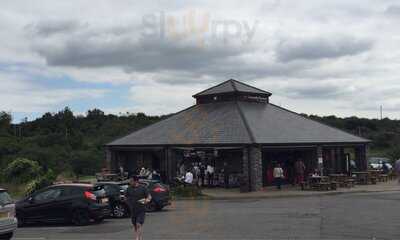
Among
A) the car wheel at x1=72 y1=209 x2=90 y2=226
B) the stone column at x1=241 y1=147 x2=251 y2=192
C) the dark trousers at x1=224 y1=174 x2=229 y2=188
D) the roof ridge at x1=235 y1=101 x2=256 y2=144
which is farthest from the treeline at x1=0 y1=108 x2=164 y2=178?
the car wheel at x1=72 y1=209 x2=90 y2=226

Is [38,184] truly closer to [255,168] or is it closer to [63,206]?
[255,168]

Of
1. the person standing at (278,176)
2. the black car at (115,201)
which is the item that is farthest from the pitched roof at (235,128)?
the black car at (115,201)

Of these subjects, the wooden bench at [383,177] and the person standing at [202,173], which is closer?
the person standing at [202,173]

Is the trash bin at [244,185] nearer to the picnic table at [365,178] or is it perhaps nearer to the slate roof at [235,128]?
the slate roof at [235,128]

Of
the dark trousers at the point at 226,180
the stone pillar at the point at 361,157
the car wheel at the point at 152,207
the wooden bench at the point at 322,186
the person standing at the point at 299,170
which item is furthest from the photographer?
the stone pillar at the point at 361,157

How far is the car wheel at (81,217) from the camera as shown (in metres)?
19.2

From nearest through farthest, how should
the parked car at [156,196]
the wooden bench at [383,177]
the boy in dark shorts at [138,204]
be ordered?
1. the boy in dark shorts at [138,204]
2. the parked car at [156,196]
3. the wooden bench at [383,177]

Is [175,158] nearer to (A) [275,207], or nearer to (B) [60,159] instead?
(A) [275,207]

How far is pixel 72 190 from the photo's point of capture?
19.5 m

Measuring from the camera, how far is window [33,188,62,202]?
19438 mm

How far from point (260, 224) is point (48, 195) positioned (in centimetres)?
735

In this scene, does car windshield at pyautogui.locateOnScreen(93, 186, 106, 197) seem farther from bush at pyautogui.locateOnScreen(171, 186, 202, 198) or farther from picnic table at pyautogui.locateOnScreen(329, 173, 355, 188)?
picnic table at pyautogui.locateOnScreen(329, 173, 355, 188)

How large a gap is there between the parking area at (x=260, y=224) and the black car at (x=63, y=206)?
0.39 metres

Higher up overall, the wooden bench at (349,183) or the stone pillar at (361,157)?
the stone pillar at (361,157)
